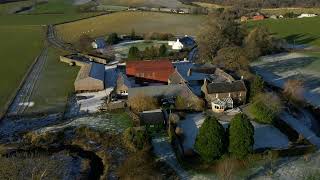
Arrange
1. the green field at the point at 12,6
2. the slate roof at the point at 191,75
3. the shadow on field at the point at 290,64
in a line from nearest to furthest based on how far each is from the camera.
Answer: the slate roof at the point at 191,75, the shadow on field at the point at 290,64, the green field at the point at 12,6

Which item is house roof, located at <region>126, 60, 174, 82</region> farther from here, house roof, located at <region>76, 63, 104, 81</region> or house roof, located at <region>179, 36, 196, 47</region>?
house roof, located at <region>179, 36, 196, 47</region>

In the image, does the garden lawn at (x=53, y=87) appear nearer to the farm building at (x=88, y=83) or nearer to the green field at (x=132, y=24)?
the farm building at (x=88, y=83)

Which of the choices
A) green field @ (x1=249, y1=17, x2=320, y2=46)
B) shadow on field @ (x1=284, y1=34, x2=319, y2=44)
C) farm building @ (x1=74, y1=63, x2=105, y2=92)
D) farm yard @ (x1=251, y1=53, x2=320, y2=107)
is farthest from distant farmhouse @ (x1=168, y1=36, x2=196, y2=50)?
farm building @ (x1=74, y1=63, x2=105, y2=92)

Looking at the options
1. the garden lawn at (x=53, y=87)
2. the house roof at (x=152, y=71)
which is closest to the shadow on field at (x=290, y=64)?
the house roof at (x=152, y=71)

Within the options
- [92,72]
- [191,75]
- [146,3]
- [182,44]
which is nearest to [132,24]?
[182,44]

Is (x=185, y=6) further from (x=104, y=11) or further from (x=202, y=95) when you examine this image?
(x=202, y=95)

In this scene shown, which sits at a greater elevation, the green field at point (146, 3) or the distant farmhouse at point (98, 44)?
the green field at point (146, 3)
